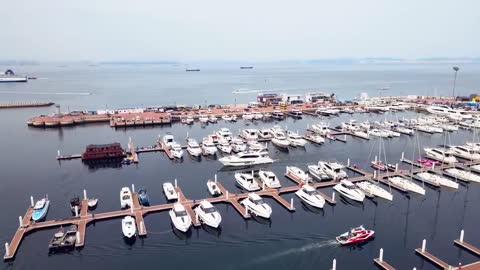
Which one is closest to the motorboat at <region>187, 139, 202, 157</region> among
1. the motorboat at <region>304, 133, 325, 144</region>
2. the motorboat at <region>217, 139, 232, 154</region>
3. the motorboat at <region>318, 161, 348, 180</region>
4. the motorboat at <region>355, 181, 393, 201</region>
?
the motorboat at <region>217, 139, 232, 154</region>

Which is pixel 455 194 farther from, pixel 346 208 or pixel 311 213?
pixel 311 213

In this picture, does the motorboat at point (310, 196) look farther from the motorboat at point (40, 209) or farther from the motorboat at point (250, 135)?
the motorboat at point (250, 135)

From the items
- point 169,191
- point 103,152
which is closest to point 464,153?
point 169,191

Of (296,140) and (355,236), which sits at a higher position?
(296,140)

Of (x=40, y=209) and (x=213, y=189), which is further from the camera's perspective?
(x=213, y=189)

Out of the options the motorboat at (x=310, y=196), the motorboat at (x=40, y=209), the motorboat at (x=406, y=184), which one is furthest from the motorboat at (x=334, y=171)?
the motorboat at (x=40, y=209)

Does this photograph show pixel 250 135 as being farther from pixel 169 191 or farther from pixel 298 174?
pixel 169 191

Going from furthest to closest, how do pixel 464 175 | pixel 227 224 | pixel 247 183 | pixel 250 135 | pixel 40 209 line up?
1. pixel 250 135
2. pixel 464 175
3. pixel 247 183
4. pixel 40 209
5. pixel 227 224
